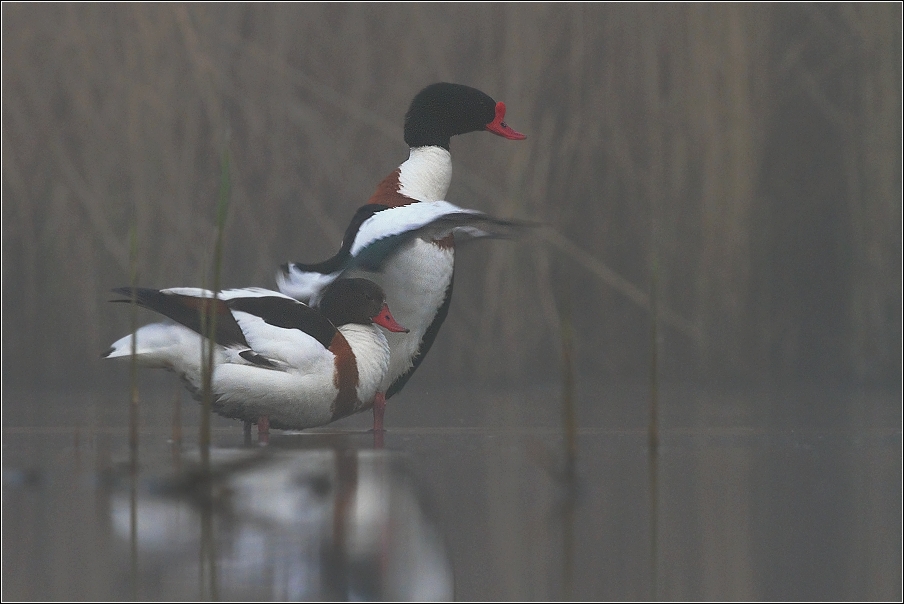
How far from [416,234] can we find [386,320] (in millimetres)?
280

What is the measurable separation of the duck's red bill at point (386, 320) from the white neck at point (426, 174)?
0.48 meters

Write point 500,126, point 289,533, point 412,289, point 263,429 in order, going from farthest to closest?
1. point 500,126
2. point 412,289
3. point 263,429
4. point 289,533

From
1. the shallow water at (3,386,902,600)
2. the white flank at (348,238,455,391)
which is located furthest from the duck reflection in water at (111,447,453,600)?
the white flank at (348,238,455,391)

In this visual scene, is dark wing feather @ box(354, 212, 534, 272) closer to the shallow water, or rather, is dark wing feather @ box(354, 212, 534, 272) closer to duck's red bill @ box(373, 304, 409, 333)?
duck's red bill @ box(373, 304, 409, 333)

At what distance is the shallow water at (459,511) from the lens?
91.2 inches

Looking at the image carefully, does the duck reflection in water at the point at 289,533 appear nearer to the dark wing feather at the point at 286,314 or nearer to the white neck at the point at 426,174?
the dark wing feather at the point at 286,314

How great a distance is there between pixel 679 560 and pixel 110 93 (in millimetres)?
4105

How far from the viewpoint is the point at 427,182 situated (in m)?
4.77

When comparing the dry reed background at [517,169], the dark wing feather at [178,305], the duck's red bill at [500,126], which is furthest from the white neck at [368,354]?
the dry reed background at [517,169]

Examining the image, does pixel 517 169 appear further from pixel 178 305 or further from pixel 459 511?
pixel 459 511

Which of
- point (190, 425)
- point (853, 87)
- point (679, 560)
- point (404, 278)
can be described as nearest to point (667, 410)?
point (404, 278)

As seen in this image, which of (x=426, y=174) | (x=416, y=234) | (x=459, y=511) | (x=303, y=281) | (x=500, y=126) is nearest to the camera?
(x=459, y=511)

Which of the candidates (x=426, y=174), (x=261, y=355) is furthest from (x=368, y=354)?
(x=426, y=174)

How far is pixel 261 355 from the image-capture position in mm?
4020
